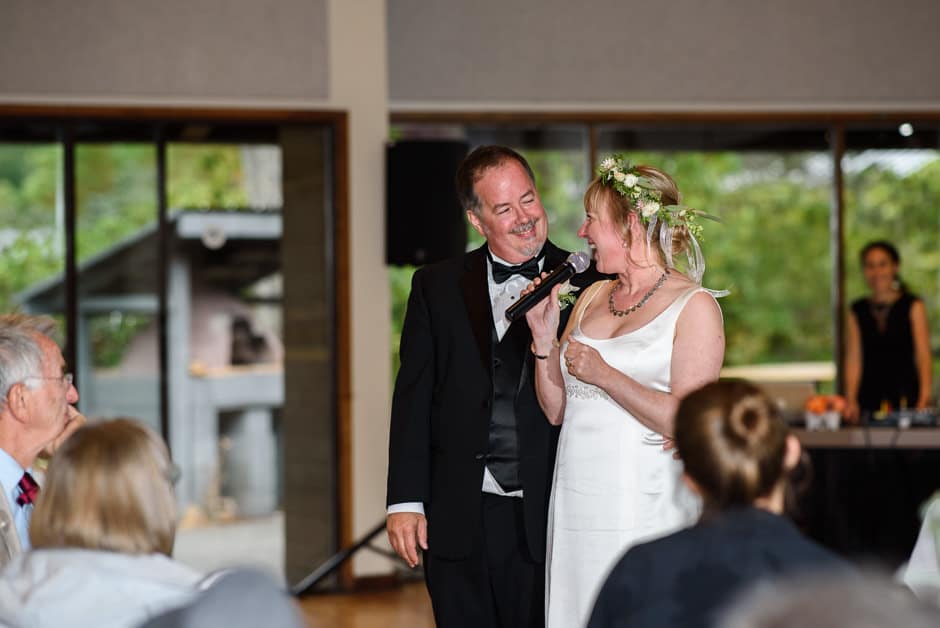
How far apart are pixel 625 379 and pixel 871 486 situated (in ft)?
11.7

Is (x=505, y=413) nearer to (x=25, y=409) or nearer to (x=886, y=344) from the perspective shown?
(x=25, y=409)

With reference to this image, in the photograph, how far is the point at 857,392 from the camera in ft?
23.5

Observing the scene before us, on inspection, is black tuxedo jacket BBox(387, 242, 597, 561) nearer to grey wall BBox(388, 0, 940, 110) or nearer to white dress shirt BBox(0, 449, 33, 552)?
white dress shirt BBox(0, 449, 33, 552)

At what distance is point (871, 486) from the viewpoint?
5.87 metres


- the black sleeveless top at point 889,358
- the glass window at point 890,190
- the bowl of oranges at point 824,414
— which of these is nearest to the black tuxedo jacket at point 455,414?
the bowl of oranges at point 824,414

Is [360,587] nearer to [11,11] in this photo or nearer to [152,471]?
[11,11]

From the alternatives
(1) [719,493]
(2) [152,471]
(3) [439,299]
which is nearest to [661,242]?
(3) [439,299]

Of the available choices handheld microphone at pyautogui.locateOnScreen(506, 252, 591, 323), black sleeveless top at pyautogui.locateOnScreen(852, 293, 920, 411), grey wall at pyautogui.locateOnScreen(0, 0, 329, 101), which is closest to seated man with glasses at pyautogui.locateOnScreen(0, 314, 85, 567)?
handheld microphone at pyautogui.locateOnScreen(506, 252, 591, 323)

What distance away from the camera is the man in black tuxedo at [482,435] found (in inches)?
122

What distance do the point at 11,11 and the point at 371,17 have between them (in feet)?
6.56

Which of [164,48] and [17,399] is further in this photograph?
[164,48]

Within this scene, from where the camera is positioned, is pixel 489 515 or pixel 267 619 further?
pixel 489 515

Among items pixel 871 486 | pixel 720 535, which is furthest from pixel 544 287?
pixel 871 486

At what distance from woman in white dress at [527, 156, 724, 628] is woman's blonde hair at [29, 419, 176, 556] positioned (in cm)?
124
